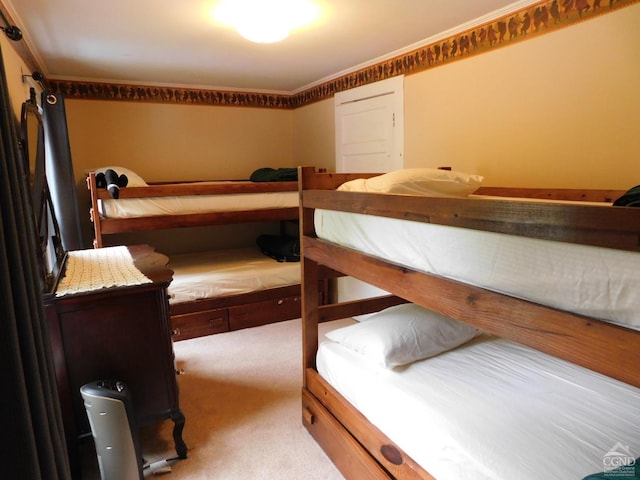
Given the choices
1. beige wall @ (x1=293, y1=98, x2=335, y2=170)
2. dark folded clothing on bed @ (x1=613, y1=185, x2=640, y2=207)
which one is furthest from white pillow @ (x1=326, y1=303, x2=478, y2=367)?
beige wall @ (x1=293, y1=98, x2=335, y2=170)

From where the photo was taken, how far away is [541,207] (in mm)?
796

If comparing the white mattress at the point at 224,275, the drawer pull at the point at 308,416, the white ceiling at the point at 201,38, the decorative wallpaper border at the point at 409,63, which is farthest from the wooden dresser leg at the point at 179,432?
the decorative wallpaper border at the point at 409,63

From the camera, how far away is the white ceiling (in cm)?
205

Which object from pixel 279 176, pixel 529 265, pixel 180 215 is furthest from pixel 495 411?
pixel 279 176

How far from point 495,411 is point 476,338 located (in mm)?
613

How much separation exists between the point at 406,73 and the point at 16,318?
2.80 metres

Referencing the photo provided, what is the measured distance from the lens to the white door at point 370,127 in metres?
3.05

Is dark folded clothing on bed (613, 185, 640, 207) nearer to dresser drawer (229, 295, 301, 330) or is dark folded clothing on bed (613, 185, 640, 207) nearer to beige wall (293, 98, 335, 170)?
dresser drawer (229, 295, 301, 330)

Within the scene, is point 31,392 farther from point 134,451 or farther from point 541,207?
point 541,207

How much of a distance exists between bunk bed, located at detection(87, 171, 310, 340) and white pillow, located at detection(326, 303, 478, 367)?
5.30 feet

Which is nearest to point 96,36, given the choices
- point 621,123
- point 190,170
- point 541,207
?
point 190,170

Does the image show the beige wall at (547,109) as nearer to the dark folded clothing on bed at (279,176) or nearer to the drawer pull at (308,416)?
the dark folded clothing on bed at (279,176)

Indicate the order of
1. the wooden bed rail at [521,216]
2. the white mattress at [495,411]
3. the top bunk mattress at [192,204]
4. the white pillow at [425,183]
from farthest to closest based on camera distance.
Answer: the top bunk mattress at [192,204]
the white pillow at [425,183]
the white mattress at [495,411]
the wooden bed rail at [521,216]

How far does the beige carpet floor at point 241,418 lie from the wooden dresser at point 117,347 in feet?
0.57
